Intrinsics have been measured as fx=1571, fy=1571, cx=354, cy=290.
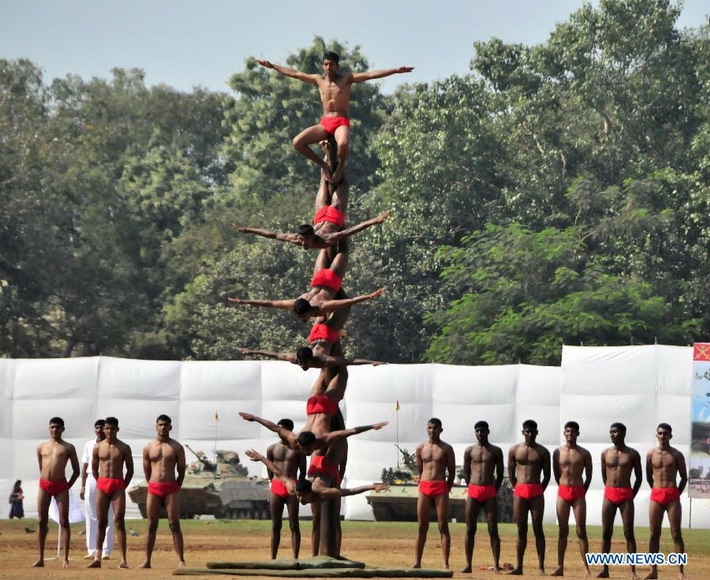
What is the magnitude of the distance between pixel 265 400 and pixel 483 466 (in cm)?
996

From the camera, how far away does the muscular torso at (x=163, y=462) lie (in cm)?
1916

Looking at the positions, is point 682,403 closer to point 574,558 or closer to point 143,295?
point 574,558

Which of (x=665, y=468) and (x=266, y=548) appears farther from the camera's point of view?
(x=266, y=548)

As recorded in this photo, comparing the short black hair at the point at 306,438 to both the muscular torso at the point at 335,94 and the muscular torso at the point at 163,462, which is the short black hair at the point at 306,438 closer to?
the muscular torso at the point at 163,462

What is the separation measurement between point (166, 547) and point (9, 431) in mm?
5581

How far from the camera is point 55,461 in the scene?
19.6 meters

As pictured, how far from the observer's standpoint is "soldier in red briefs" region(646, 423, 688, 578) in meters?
18.6

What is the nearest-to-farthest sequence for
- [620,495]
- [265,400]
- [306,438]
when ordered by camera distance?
[306,438] < [620,495] < [265,400]

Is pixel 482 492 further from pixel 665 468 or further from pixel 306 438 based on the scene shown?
pixel 306 438

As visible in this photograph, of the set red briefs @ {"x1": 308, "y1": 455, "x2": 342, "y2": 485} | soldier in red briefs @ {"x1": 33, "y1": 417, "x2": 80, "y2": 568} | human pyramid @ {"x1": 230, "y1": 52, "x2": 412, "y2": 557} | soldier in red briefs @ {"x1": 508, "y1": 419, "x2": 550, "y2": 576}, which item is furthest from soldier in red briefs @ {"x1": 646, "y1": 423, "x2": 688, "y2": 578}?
soldier in red briefs @ {"x1": 33, "y1": 417, "x2": 80, "y2": 568}

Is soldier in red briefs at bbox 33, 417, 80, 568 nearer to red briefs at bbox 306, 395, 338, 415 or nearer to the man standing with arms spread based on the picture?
the man standing with arms spread

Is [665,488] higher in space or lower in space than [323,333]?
lower

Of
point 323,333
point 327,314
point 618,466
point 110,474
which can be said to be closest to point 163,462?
point 110,474

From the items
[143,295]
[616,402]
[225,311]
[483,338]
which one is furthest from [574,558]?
[143,295]
